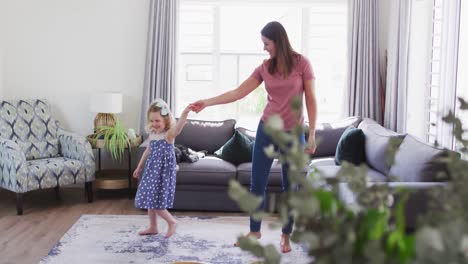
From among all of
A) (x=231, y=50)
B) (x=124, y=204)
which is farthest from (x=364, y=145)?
(x=124, y=204)

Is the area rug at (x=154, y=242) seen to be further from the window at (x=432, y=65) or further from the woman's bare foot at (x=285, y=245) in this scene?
the window at (x=432, y=65)

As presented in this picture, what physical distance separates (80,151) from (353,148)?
2491 millimetres

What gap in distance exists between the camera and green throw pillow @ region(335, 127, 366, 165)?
4746mm

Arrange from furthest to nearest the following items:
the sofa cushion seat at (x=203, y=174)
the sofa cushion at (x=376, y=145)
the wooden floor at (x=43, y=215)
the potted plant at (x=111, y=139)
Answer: the potted plant at (x=111, y=139) < the sofa cushion seat at (x=203, y=174) < the sofa cushion at (x=376, y=145) < the wooden floor at (x=43, y=215)

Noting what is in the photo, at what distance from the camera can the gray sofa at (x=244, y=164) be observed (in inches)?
138

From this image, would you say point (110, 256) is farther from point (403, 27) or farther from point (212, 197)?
point (403, 27)

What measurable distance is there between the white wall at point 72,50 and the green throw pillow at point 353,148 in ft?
7.48

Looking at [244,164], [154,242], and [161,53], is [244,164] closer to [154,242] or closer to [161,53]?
[154,242]

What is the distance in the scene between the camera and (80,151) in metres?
5.19

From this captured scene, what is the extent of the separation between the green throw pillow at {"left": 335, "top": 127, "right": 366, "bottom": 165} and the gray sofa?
0.18ft

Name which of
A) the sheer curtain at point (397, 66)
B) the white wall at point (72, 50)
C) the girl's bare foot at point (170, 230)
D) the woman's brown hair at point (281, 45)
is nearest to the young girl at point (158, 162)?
the girl's bare foot at point (170, 230)

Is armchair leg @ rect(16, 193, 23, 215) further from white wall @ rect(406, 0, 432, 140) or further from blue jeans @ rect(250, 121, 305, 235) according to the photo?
white wall @ rect(406, 0, 432, 140)

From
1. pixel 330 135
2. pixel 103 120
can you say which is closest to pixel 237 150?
pixel 330 135

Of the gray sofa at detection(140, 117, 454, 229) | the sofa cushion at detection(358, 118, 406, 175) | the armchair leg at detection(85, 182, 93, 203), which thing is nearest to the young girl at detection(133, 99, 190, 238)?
the gray sofa at detection(140, 117, 454, 229)
